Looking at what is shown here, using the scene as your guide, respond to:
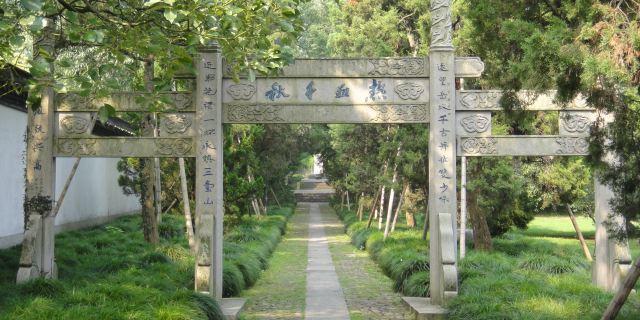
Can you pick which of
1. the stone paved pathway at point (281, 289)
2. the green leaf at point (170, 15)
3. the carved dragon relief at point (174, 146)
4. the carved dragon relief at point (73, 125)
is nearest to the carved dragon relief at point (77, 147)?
the carved dragon relief at point (73, 125)

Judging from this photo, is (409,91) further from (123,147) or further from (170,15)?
(170,15)

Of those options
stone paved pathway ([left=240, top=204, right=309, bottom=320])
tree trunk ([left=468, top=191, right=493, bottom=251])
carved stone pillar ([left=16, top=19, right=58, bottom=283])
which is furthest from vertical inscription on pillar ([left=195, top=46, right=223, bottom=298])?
tree trunk ([left=468, top=191, right=493, bottom=251])

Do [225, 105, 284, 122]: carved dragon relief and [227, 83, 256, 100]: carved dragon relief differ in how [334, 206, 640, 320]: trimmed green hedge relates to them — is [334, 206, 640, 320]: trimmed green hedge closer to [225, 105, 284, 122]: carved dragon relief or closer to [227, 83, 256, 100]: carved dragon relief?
[225, 105, 284, 122]: carved dragon relief

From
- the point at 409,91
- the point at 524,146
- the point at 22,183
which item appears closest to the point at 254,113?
the point at 409,91

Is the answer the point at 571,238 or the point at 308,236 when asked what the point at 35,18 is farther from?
the point at 571,238

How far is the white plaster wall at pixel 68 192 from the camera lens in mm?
A: 13742

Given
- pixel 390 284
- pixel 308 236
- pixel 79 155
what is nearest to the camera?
pixel 79 155

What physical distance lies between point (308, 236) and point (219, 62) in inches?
742

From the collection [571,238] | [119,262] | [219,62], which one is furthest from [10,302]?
[571,238]

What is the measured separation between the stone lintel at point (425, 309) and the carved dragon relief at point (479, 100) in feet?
10.0

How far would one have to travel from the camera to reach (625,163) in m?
5.88

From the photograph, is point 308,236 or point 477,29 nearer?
point 477,29

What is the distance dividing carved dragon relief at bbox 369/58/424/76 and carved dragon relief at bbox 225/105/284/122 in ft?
5.17

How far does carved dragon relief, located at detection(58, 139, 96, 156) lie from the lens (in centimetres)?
1041
